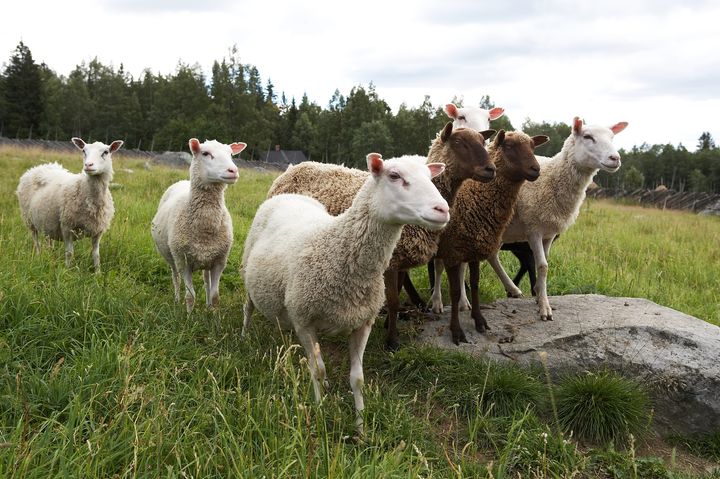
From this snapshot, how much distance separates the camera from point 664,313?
4.87 metres

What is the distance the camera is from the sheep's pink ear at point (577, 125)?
17.7 ft

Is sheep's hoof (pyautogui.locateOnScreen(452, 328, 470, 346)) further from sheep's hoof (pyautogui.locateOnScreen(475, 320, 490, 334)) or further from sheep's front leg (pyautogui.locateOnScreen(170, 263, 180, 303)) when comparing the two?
sheep's front leg (pyautogui.locateOnScreen(170, 263, 180, 303))

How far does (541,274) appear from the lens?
523 cm

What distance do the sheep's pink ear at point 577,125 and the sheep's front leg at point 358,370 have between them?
3392 mm

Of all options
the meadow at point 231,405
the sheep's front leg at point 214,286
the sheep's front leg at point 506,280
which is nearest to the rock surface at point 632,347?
the meadow at point 231,405

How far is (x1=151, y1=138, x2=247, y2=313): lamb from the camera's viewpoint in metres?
5.20

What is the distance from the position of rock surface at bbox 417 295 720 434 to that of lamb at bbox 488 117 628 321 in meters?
0.73

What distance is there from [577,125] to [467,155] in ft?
5.87

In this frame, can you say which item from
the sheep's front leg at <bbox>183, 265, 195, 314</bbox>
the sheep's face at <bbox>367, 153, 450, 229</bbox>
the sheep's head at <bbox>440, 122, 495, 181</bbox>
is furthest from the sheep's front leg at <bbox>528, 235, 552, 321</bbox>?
the sheep's front leg at <bbox>183, 265, 195, 314</bbox>

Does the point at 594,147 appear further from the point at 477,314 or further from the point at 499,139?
the point at 477,314

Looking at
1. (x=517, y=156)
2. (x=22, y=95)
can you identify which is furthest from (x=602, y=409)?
(x=22, y=95)

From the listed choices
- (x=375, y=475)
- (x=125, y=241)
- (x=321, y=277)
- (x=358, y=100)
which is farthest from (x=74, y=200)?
(x=358, y=100)

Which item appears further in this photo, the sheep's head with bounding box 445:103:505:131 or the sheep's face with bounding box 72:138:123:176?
the sheep's face with bounding box 72:138:123:176

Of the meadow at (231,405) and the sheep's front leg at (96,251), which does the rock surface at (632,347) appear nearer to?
the meadow at (231,405)
